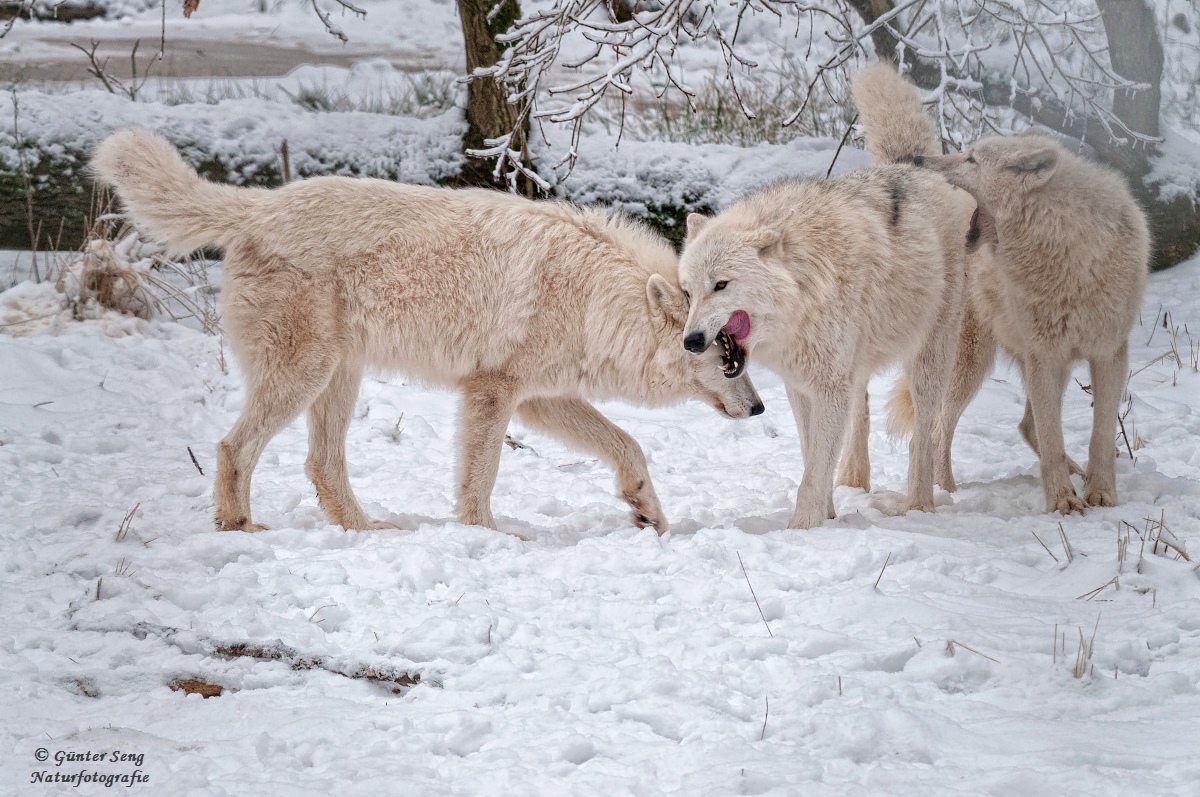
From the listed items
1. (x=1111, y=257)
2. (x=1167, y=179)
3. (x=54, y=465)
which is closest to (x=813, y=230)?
(x=1111, y=257)

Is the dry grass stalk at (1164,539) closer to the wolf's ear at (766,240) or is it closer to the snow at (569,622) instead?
the snow at (569,622)

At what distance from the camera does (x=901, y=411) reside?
570 cm

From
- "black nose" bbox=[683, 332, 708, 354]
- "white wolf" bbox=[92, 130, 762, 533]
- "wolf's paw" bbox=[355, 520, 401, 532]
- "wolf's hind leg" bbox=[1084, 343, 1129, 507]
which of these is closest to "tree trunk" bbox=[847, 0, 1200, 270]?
"wolf's hind leg" bbox=[1084, 343, 1129, 507]

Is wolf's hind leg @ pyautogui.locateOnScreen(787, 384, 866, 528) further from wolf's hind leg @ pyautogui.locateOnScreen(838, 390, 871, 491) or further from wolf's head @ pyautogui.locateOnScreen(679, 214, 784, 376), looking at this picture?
wolf's hind leg @ pyautogui.locateOnScreen(838, 390, 871, 491)

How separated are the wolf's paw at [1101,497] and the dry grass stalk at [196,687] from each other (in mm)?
3968

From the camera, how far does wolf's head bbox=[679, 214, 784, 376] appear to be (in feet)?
13.8

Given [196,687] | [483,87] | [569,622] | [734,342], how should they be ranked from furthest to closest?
[483,87] < [734,342] < [569,622] < [196,687]

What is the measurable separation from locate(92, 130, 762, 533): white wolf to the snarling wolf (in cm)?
147

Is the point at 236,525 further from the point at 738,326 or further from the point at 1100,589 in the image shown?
the point at 1100,589

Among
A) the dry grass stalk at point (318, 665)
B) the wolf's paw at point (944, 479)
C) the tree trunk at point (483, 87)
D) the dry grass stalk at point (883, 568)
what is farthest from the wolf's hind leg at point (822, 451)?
the tree trunk at point (483, 87)

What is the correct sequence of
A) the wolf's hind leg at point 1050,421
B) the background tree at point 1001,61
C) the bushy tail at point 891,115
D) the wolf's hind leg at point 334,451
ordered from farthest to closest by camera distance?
the bushy tail at point 891,115, the wolf's hind leg at point 1050,421, the wolf's hind leg at point 334,451, the background tree at point 1001,61

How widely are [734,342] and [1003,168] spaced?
5.83 ft

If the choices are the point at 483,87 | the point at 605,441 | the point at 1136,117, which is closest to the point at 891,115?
the point at 1136,117

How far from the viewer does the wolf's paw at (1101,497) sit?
4.66 metres
